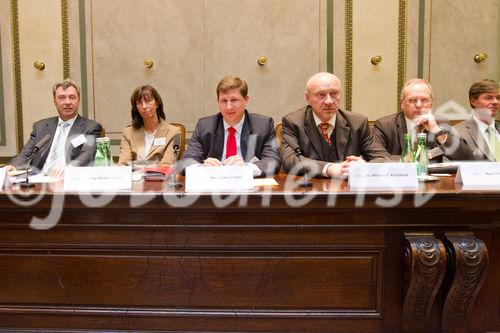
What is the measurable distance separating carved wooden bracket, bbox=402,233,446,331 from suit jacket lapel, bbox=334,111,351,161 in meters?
0.96

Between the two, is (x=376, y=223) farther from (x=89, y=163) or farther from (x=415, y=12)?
(x=415, y=12)

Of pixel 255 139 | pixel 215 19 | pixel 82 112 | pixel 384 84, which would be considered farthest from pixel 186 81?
pixel 384 84

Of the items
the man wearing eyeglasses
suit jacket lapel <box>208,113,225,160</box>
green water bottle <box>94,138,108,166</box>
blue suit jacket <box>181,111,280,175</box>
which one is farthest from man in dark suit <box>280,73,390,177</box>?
green water bottle <box>94,138,108,166</box>

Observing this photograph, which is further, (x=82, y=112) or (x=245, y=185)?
(x=82, y=112)

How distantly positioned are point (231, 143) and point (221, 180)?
107cm

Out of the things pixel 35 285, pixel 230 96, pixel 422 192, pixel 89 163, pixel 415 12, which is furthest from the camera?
pixel 415 12

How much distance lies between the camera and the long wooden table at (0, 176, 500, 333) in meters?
1.47

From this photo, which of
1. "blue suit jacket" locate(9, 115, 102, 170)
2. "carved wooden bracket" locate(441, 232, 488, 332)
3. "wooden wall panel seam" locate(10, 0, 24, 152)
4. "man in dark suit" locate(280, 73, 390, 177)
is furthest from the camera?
"wooden wall panel seam" locate(10, 0, 24, 152)

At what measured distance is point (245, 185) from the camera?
5.00 feet

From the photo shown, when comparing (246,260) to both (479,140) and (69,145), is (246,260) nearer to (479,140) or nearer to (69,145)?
(479,140)

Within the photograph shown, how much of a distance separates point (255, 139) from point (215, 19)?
1.57 metres

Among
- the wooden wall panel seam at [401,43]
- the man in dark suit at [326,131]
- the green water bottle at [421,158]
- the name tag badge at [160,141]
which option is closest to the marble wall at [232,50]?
the wooden wall panel seam at [401,43]

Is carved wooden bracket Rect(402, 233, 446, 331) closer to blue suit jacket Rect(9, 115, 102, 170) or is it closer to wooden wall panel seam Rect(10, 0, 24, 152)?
blue suit jacket Rect(9, 115, 102, 170)

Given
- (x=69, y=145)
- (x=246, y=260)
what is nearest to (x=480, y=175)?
(x=246, y=260)
